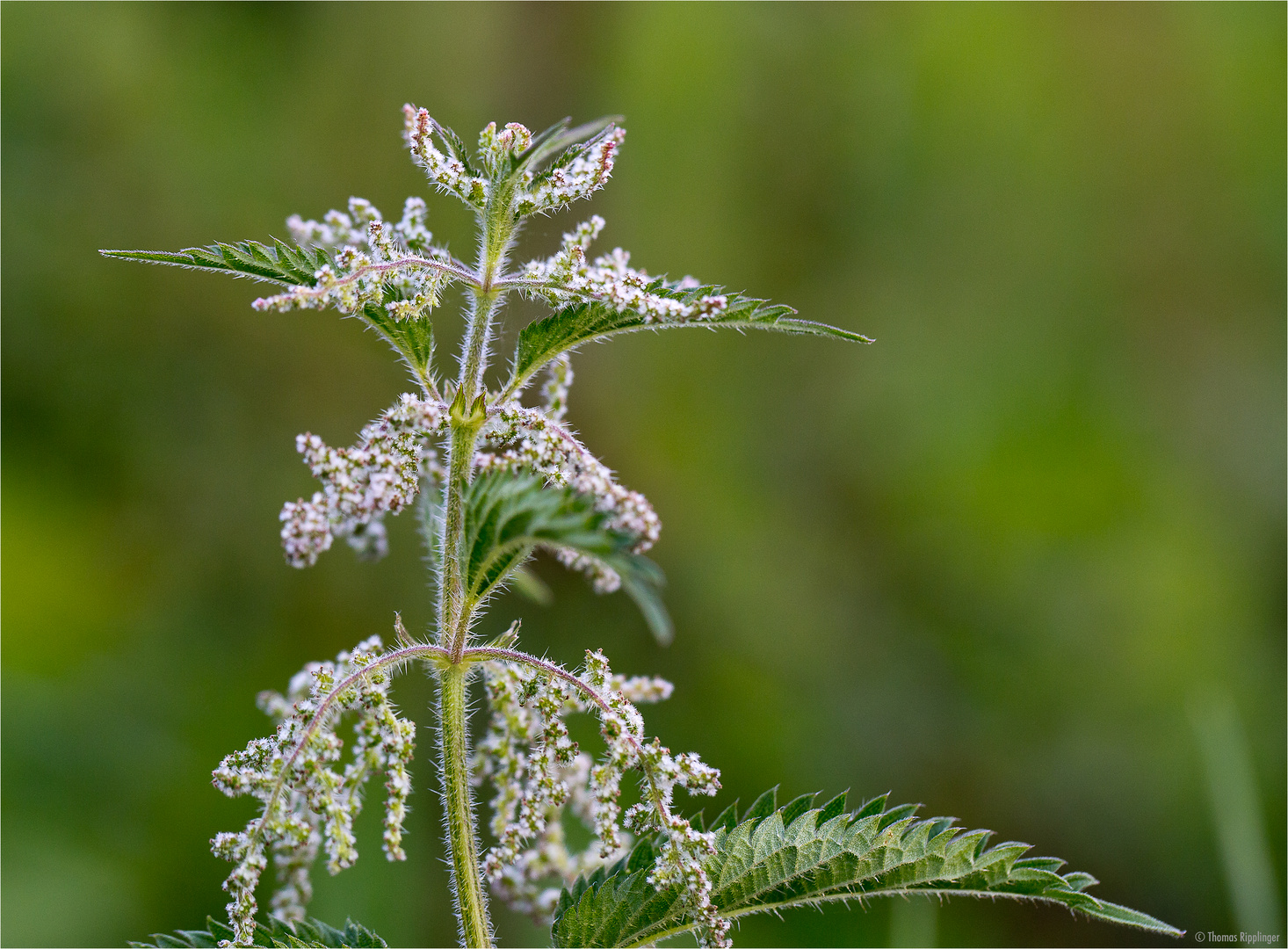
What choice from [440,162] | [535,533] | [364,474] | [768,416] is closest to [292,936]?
[364,474]

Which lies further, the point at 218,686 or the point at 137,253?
the point at 218,686

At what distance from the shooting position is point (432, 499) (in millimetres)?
1912

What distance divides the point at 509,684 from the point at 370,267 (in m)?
0.81

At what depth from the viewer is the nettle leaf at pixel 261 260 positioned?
4.91ft

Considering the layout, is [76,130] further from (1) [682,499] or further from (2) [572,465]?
(2) [572,465]

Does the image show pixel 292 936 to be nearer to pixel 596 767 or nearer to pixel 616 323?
pixel 596 767

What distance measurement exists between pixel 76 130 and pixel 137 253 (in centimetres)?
655

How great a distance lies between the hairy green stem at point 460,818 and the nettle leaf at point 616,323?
60 cm

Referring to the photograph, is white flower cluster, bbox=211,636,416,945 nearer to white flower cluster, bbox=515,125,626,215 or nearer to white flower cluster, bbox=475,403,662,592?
white flower cluster, bbox=475,403,662,592

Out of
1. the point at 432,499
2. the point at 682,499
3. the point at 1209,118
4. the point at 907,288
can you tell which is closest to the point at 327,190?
the point at 682,499

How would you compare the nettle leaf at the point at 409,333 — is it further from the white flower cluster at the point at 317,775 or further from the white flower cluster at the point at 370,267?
the white flower cluster at the point at 317,775

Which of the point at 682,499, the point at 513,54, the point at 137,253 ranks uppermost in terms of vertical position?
the point at 513,54

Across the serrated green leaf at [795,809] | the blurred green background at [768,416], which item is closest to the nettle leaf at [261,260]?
the serrated green leaf at [795,809]

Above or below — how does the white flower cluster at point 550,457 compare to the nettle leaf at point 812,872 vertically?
above
